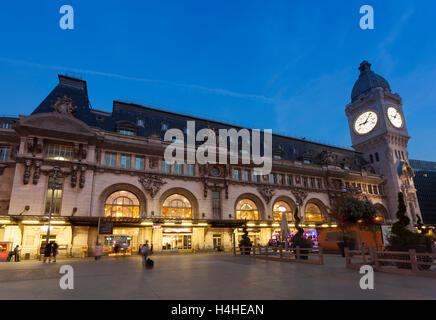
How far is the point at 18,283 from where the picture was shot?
36.7 ft

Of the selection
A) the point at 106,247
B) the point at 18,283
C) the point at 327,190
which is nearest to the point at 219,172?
the point at 106,247

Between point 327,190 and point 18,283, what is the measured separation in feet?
160

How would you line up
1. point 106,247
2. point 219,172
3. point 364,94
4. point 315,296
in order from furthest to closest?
1. point 364,94
2. point 219,172
3. point 106,247
4. point 315,296

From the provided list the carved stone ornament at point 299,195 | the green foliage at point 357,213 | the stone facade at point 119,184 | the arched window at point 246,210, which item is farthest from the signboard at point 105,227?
the carved stone ornament at point 299,195

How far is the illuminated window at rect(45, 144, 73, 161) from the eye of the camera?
31.2 m

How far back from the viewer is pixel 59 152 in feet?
104

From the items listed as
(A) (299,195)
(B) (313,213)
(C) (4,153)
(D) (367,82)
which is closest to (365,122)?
(D) (367,82)

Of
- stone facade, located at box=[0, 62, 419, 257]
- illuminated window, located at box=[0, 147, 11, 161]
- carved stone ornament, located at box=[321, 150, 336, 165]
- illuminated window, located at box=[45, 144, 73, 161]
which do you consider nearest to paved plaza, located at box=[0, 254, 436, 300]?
stone facade, located at box=[0, 62, 419, 257]

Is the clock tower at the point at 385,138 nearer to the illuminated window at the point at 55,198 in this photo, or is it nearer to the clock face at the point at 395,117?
the clock face at the point at 395,117

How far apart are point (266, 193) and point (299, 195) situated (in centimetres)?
735

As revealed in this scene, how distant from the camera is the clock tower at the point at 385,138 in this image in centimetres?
5853

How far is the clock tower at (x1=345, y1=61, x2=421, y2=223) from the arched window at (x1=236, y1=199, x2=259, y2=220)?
34.8 m

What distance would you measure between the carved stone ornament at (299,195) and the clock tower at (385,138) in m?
24.8
